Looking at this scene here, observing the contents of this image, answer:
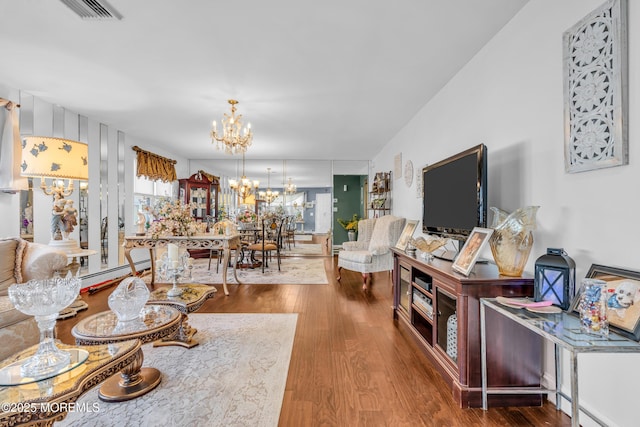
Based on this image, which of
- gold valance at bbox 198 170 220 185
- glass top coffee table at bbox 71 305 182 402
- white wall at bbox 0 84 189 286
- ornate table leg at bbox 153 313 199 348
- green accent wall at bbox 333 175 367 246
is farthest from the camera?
green accent wall at bbox 333 175 367 246

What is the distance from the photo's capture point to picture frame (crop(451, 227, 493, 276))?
182 centimetres

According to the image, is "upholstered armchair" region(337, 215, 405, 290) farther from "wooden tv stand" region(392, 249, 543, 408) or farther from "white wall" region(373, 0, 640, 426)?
"wooden tv stand" region(392, 249, 543, 408)

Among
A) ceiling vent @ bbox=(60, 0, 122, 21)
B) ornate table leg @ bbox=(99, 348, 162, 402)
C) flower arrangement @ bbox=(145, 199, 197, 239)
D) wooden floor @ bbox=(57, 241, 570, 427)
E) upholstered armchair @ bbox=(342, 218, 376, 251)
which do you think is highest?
ceiling vent @ bbox=(60, 0, 122, 21)

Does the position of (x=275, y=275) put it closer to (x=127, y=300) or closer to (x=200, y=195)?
(x=200, y=195)

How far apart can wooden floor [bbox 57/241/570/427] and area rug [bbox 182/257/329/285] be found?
1.10 metres

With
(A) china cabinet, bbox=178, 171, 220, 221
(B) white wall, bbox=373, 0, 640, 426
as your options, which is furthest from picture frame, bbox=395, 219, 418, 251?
(A) china cabinet, bbox=178, 171, 220, 221

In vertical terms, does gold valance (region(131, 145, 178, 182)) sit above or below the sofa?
above

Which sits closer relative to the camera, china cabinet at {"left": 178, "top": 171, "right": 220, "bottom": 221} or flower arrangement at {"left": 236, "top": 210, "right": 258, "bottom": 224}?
flower arrangement at {"left": 236, "top": 210, "right": 258, "bottom": 224}

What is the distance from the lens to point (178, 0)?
1.99 m

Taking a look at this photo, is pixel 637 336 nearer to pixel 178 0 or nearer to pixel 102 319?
pixel 102 319

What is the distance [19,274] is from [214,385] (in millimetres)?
1938

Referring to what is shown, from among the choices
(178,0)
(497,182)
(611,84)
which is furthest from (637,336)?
(178,0)

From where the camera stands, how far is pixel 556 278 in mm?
1510

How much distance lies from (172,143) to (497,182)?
604cm
